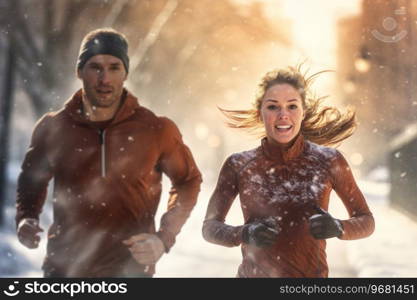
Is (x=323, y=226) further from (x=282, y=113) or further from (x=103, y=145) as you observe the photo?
(x=103, y=145)

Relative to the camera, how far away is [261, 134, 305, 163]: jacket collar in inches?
151

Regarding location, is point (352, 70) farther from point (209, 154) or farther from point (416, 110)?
point (209, 154)

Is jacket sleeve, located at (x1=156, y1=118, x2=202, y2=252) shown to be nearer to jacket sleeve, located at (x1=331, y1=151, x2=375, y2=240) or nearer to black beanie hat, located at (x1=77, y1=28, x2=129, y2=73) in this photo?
black beanie hat, located at (x1=77, y1=28, x2=129, y2=73)

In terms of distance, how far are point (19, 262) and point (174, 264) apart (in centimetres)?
206

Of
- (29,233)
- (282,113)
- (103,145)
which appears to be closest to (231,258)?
(103,145)

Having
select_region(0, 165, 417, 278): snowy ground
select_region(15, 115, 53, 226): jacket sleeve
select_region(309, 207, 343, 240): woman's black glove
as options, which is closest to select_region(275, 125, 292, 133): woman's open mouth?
select_region(309, 207, 343, 240): woman's black glove

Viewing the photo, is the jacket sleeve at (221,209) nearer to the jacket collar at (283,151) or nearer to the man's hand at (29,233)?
the jacket collar at (283,151)

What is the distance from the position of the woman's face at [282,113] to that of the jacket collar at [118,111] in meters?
0.90

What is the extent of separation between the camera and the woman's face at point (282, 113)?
382 cm

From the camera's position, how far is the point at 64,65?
39.0 ft

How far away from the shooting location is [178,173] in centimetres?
423

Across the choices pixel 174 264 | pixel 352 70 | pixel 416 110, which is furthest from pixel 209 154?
pixel 174 264

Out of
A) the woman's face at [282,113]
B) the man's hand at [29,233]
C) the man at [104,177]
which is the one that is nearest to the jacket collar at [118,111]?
the man at [104,177]

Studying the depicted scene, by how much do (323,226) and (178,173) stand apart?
1.13m
